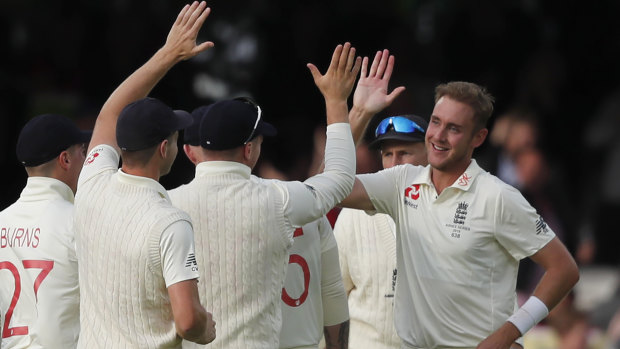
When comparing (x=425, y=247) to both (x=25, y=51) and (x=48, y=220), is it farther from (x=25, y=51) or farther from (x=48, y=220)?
(x=25, y=51)

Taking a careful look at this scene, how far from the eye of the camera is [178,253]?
466 centimetres

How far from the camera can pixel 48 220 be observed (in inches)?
220

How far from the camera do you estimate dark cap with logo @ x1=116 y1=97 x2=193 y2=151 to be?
4910mm

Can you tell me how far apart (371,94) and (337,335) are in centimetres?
152

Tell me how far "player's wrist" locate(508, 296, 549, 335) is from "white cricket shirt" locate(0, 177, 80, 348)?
7.18 ft

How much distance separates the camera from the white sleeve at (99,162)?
5.11 meters

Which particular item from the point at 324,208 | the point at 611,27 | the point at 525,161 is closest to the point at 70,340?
the point at 324,208

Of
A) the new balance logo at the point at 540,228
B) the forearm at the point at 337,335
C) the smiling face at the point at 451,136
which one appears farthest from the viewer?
the forearm at the point at 337,335

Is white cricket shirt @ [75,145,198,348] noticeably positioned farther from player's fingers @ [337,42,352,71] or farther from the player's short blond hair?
the player's short blond hair

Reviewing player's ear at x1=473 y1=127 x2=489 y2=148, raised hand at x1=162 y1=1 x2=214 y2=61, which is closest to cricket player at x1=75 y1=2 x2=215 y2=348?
raised hand at x1=162 y1=1 x2=214 y2=61

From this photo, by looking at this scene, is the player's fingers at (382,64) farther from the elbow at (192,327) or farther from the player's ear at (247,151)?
the elbow at (192,327)

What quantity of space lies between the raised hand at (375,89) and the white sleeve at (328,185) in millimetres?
297

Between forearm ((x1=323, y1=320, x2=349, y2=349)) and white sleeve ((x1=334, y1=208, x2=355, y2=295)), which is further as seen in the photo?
white sleeve ((x1=334, y1=208, x2=355, y2=295))

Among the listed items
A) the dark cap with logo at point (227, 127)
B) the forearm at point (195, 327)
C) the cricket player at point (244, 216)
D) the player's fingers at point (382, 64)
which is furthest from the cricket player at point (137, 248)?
the player's fingers at point (382, 64)
